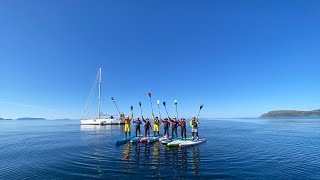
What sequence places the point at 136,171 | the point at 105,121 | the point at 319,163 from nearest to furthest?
the point at 136,171
the point at 319,163
the point at 105,121

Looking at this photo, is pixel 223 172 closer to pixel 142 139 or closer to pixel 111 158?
A: pixel 111 158

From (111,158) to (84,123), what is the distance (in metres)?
82.9

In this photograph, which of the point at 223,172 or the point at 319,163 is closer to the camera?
the point at 223,172

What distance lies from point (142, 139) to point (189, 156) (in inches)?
485

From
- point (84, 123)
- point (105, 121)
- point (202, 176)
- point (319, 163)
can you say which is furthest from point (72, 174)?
point (84, 123)

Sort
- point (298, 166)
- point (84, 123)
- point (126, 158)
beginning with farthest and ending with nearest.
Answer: point (84, 123)
point (126, 158)
point (298, 166)

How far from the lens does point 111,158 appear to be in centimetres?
2138

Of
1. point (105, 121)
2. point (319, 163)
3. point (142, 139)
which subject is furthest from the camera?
point (105, 121)

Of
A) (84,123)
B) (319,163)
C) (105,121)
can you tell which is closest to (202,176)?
(319,163)

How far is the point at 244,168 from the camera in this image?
1709 cm

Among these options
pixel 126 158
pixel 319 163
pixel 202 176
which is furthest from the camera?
pixel 126 158

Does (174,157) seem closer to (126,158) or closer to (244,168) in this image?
(126,158)

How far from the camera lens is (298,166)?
60.3ft

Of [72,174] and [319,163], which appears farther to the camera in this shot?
[319,163]
